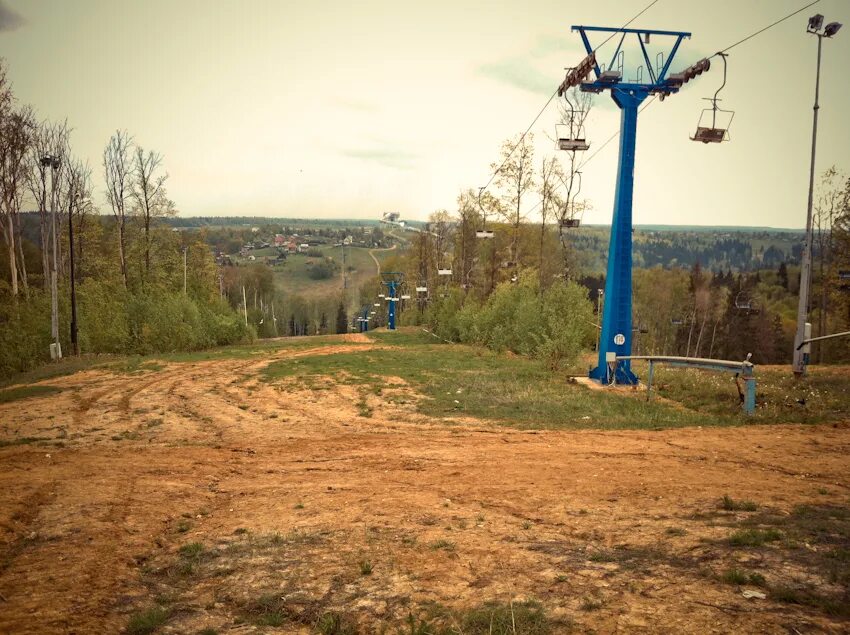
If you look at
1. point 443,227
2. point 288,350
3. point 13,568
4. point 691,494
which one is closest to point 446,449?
point 691,494

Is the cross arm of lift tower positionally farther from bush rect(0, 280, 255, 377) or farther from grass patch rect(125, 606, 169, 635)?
bush rect(0, 280, 255, 377)

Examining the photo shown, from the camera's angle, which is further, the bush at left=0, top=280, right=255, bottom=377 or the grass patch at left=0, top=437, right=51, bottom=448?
the bush at left=0, top=280, right=255, bottom=377

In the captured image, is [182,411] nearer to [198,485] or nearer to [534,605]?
[198,485]

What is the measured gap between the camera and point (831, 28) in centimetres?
1941

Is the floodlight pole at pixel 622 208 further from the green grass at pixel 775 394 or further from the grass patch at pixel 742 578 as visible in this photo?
the grass patch at pixel 742 578

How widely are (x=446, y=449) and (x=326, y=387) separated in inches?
362

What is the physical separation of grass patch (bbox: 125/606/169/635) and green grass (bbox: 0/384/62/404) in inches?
586

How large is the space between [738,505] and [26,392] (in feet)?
66.2

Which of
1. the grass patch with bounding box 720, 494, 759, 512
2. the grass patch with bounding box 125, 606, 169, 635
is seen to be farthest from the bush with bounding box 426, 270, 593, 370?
the grass patch with bounding box 125, 606, 169, 635

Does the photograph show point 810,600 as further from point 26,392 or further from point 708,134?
point 26,392

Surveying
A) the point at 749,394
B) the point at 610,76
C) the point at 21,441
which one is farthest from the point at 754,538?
the point at 610,76

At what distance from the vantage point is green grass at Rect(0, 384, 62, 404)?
17.6 m

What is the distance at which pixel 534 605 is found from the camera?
5.51 meters

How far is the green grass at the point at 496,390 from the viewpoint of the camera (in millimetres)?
14969
